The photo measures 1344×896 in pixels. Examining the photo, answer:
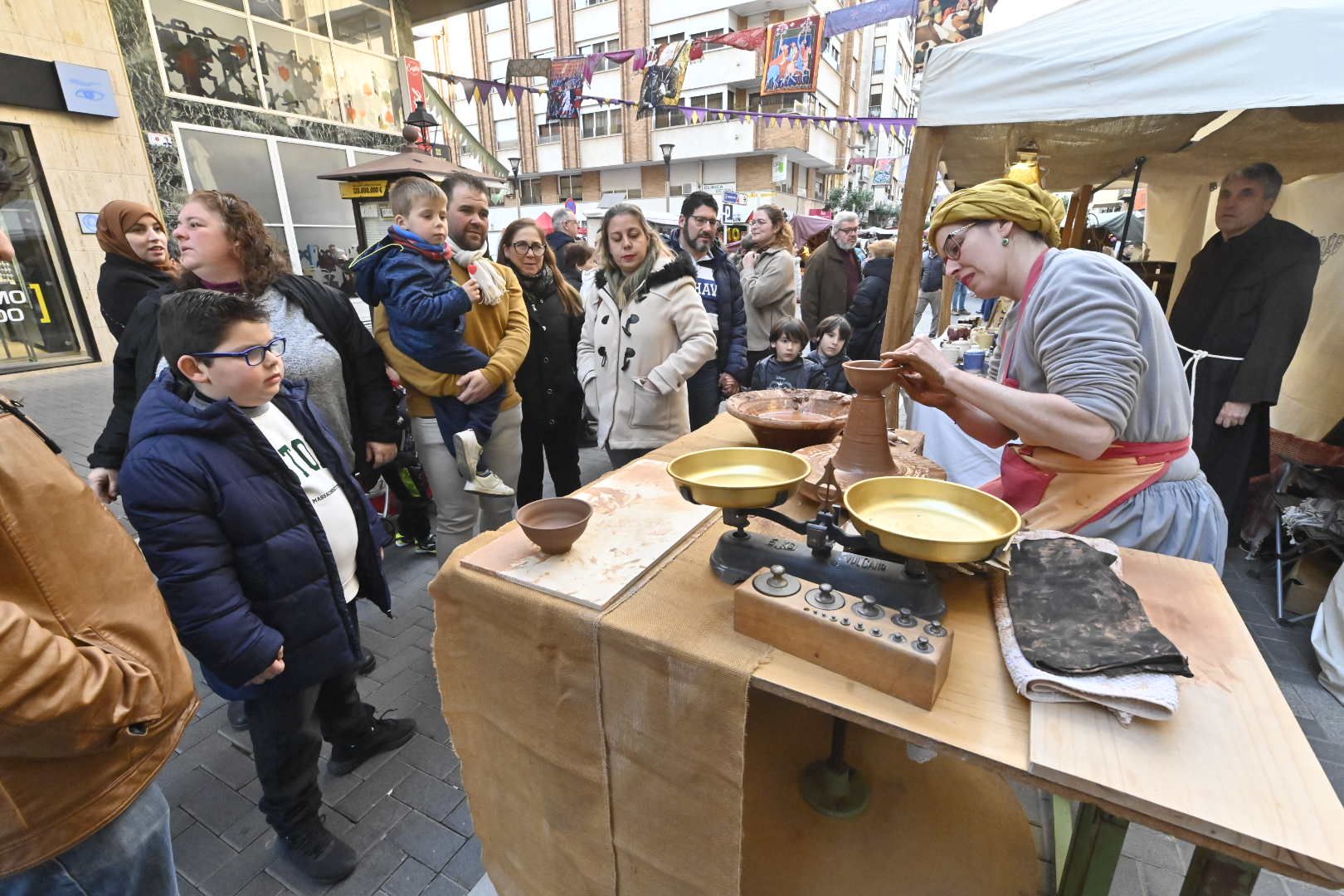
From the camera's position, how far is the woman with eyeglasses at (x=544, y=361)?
3488 mm

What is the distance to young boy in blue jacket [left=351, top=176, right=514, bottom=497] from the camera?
8.10 ft

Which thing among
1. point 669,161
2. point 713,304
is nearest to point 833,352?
point 713,304

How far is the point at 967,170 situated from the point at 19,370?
1179 cm

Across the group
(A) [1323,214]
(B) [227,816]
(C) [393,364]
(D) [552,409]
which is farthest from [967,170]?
(B) [227,816]

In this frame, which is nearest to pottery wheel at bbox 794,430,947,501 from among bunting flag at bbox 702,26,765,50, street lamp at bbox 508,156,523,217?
bunting flag at bbox 702,26,765,50

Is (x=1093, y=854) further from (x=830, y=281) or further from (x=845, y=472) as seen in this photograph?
(x=830, y=281)

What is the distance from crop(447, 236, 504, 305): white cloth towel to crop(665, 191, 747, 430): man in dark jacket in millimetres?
1394

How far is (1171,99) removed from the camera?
7.61ft

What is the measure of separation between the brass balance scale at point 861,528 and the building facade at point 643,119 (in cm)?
2312

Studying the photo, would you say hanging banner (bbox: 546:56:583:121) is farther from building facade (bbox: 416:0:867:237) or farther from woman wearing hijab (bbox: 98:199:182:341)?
building facade (bbox: 416:0:867:237)

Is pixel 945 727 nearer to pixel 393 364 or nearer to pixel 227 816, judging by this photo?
pixel 227 816

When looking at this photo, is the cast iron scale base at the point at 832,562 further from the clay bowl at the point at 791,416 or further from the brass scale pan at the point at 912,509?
the clay bowl at the point at 791,416

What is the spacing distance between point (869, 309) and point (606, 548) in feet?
14.8

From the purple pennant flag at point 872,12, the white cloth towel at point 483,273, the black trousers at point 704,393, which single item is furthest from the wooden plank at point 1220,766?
the purple pennant flag at point 872,12
